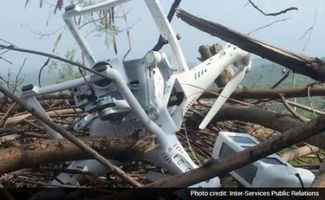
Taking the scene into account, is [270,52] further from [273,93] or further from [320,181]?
[273,93]

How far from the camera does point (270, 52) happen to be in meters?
1.51

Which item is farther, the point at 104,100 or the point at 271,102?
the point at 271,102

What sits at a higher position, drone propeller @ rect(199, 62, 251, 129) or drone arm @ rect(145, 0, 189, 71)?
drone arm @ rect(145, 0, 189, 71)

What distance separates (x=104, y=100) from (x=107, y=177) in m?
0.41

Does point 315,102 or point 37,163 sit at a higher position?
point 37,163

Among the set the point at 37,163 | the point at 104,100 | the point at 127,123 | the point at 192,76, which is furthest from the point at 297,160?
the point at 37,163

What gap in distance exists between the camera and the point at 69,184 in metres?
1.89

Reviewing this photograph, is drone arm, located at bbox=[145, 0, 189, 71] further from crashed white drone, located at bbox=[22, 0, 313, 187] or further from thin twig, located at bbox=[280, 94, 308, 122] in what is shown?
thin twig, located at bbox=[280, 94, 308, 122]

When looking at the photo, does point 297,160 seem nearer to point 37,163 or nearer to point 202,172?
point 202,172

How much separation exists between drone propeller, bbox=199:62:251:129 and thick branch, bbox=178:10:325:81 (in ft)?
2.59

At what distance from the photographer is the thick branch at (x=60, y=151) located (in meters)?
1.59

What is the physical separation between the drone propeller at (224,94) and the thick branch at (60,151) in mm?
474

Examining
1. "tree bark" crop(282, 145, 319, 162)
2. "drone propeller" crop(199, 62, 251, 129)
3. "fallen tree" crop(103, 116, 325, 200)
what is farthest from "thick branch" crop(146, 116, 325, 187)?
"tree bark" crop(282, 145, 319, 162)

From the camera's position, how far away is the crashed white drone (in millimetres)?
1790
